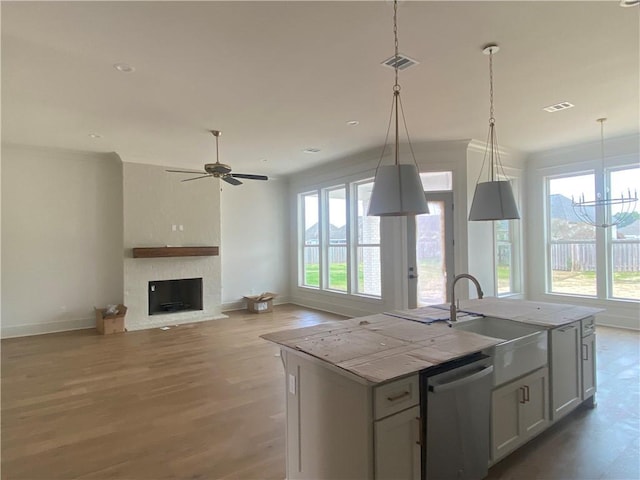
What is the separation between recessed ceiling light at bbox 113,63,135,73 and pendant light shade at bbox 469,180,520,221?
3.23m

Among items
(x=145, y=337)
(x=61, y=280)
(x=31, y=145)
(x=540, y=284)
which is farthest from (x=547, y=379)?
(x=31, y=145)

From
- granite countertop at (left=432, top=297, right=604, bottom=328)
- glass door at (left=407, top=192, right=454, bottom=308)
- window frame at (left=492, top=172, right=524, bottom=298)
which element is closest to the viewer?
granite countertop at (left=432, top=297, right=604, bottom=328)

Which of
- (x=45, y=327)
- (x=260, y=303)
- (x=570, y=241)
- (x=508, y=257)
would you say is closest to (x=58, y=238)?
(x=45, y=327)

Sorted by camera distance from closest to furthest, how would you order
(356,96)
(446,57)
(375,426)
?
(375,426) < (446,57) < (356,96)

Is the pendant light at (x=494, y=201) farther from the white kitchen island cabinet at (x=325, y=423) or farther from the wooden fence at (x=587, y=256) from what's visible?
the wooden fence at (x=587, y=256)

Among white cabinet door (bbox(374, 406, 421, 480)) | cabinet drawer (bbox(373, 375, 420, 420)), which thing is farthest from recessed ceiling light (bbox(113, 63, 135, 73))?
white cabinet door (bbox(374, 406, 421, 480))

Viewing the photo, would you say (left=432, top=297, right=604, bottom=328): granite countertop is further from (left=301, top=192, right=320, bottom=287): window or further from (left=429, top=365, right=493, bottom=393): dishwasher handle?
(left=301, top=192, right=320, bottom=287): window

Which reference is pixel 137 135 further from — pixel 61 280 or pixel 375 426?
pixel 375 426

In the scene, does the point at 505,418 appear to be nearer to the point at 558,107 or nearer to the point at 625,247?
the point at 558,107

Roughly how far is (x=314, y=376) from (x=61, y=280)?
6.20 metres

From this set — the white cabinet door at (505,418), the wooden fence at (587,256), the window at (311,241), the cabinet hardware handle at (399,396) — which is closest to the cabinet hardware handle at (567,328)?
the white cabinet door at (505,418)

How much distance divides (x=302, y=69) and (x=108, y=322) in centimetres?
520

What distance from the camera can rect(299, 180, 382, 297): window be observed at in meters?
6.97

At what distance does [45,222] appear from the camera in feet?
20.2
